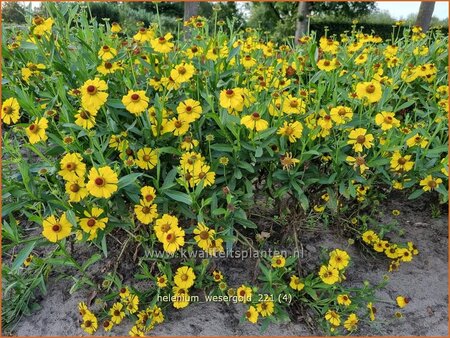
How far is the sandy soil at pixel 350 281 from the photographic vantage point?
1.54 m

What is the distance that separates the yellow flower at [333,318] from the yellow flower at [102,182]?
0.87 meters

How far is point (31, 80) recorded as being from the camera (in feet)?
5.05

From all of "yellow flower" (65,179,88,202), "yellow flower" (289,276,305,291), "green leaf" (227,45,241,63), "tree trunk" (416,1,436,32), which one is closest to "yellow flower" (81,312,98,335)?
"yellow flower" (65,179,88,202)

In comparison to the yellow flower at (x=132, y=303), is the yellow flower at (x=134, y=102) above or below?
above

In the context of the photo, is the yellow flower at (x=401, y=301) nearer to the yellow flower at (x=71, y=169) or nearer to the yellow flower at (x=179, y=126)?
the yellow flower at (x=179, y=126)

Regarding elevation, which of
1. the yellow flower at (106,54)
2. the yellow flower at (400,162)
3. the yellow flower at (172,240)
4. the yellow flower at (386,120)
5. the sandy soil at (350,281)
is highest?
the yellow flower at (106,54)

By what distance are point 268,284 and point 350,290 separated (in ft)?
1.07

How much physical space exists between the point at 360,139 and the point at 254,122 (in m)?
0.36

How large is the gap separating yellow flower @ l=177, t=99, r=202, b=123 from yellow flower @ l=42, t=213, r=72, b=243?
47cm

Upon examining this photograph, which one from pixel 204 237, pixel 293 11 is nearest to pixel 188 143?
pixel 204 237

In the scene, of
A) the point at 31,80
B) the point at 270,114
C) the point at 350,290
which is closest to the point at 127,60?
the point at 31,80

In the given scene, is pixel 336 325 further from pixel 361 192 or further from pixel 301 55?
pixel 301 55

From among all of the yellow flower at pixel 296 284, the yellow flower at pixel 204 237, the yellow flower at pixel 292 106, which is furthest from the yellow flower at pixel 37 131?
the yellow flower at pixel 296 284

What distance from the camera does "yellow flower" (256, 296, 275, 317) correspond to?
1.46 metres
